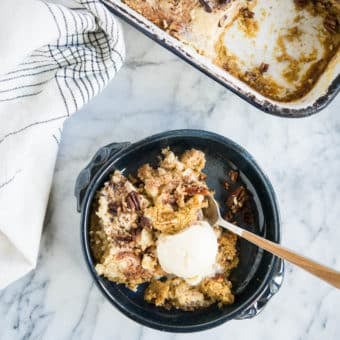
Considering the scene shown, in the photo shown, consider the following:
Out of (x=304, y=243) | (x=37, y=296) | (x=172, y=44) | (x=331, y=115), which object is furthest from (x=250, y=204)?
(x=37, y=296)

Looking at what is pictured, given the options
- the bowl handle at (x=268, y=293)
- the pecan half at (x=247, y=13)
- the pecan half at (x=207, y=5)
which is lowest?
the bowl handle at (x=268, y=293)

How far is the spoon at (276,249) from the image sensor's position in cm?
147

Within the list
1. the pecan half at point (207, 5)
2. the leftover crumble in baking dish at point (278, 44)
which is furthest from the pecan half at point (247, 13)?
the pecan half at point (207, 5)

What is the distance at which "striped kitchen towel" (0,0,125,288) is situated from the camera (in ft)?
5.20

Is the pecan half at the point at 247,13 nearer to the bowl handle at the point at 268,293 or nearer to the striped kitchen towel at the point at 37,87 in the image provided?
the striped kitchen towel at the point at 37,87

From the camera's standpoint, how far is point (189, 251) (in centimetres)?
160

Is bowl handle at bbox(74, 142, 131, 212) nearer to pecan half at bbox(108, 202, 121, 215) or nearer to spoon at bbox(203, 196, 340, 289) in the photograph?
pecan half at bbox(108, 202, 121, 215)

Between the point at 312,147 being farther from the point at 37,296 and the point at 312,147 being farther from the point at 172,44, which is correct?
the point at 37,296

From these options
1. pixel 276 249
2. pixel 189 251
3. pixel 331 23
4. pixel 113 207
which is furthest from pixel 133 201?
pixel 331 23

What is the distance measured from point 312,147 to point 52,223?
722mm

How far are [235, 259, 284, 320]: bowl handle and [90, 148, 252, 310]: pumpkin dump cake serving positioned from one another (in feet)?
0.18

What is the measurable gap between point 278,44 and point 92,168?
0.61 metres

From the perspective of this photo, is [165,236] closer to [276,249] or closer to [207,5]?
[276,249]

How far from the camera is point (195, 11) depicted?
176cm
